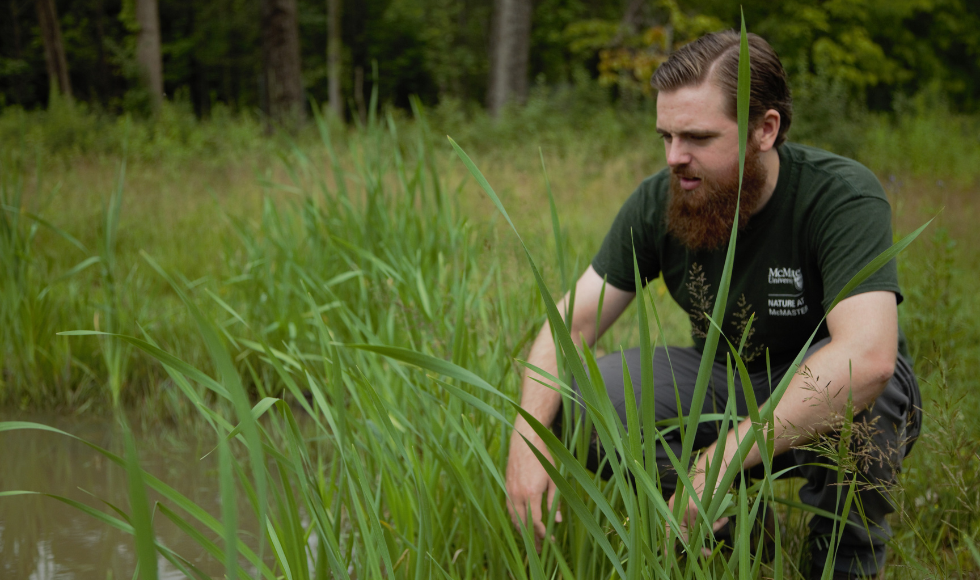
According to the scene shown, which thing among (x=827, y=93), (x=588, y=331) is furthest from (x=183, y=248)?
(x=827, y=93)

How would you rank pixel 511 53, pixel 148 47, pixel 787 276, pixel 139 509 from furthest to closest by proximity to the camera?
pixel 148 47 → pixel 511 53 → pixel 787 276 → pixel 139 509

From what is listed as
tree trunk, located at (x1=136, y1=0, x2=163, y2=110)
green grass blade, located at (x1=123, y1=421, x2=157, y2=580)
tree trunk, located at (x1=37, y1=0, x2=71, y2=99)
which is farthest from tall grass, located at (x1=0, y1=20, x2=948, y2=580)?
tree trunk, located at (x1=37, y1=0, x2=71, y2=99)

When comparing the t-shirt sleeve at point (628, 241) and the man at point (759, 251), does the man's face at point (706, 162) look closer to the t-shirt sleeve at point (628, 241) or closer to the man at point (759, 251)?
the man at point (759, 251)

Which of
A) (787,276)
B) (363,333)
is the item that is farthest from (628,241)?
(363,333)

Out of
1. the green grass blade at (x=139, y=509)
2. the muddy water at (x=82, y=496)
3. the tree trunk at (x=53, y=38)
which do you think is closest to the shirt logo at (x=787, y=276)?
the muddy water at (x=82, y=496)

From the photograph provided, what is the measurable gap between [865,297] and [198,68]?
2799cm

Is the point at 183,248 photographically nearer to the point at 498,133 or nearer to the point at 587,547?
the point at 587,547

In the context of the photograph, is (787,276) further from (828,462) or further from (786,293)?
(828,462)

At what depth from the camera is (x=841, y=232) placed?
1.60 m

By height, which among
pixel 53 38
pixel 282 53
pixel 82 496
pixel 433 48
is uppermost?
pixel 433 48

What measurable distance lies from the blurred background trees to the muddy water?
4.80 feet

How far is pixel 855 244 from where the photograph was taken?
1.55m

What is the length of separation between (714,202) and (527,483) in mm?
842

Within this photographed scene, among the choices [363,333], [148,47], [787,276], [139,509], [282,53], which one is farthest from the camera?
[148,47]
